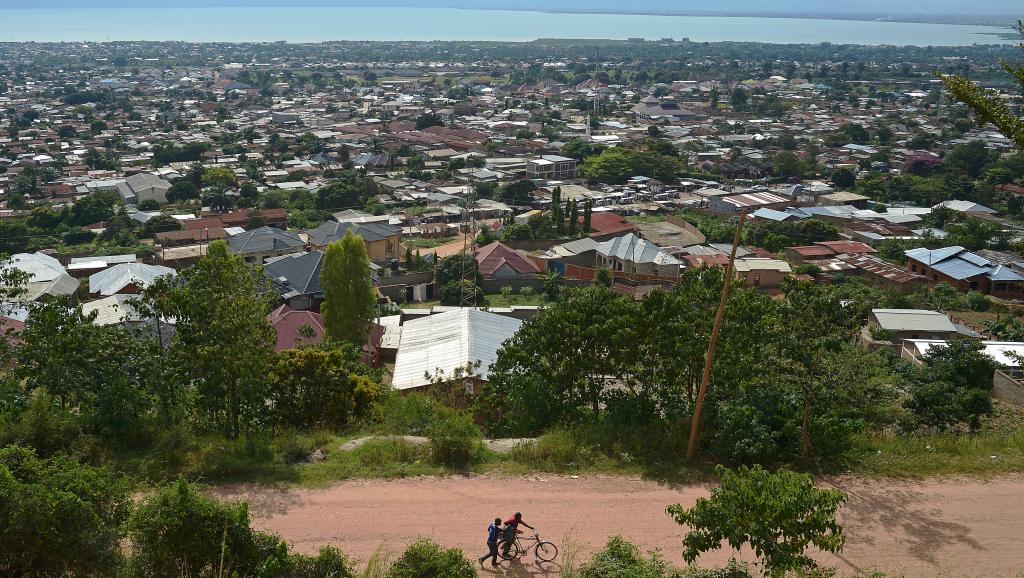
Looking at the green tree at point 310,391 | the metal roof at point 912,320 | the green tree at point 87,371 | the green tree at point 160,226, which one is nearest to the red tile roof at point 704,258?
the metal roof at point 912,320

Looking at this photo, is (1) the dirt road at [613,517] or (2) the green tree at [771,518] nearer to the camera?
(2) the green tree at [771,518]

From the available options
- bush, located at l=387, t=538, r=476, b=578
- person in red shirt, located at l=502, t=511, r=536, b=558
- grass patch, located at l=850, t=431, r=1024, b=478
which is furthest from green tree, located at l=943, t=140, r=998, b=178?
bush, located at l=387, t=538, r=476, b=578

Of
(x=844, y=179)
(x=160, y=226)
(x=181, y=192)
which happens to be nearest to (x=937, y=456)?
(x=160, y=226)

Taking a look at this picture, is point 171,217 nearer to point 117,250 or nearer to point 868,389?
point 117,250

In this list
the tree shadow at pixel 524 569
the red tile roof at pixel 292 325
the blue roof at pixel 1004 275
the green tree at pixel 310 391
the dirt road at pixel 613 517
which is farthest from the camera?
the blue roof at pixel 1004 275

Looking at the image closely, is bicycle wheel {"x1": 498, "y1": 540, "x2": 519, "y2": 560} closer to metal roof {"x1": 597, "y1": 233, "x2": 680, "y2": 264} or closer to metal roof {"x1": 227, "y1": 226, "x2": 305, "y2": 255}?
metal roof {"x1": 597, "y1": 233, "x2": 680, "y2": 264}

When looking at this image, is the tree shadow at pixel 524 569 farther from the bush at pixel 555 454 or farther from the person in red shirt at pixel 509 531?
the bush at pixel 555 454
